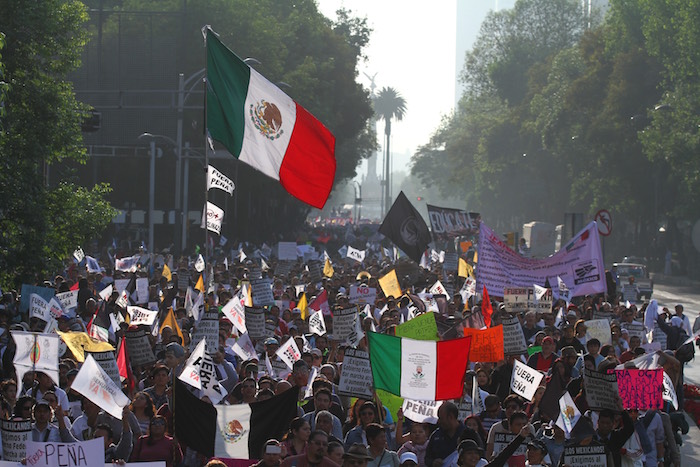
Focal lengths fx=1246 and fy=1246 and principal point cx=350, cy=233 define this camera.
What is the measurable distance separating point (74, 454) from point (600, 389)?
13.5ft

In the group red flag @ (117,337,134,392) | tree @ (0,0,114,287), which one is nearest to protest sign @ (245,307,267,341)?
red flag @ (117,337,134,392)

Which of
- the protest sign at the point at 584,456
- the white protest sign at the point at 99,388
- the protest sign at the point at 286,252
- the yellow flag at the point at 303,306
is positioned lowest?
the protest sign at the point at 584,456

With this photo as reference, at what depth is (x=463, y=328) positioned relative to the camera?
1361cm

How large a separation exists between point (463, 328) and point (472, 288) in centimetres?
849

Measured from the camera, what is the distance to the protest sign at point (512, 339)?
13492mm

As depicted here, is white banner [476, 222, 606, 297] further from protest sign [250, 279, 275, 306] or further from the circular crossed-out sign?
the circular crossed-out sign

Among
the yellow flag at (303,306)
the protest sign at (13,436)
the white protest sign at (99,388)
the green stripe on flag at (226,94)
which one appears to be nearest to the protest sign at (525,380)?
the green stripe on flag at (226,94)

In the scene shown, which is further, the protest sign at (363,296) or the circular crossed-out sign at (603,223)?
the circular crossed-out sign at (603,223)

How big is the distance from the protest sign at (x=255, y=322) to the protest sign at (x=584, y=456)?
7.00 metres

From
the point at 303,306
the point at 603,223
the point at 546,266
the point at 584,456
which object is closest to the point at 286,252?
the point at 603,223

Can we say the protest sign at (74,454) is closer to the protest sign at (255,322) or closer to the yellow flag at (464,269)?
the protest sign at (255,322)

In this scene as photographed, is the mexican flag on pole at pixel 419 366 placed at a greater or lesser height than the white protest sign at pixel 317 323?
lesser

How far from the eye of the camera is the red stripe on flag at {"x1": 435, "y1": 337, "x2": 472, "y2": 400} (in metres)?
10.4

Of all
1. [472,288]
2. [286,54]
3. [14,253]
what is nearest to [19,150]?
[14,253]
